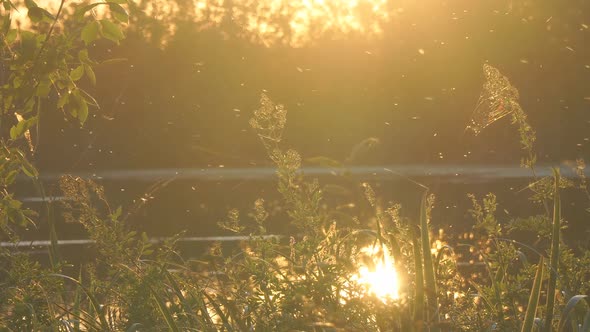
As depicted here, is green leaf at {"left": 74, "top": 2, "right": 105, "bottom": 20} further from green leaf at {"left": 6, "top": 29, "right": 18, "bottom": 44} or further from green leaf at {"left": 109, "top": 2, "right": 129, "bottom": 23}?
green leaf at {"left": 6, "top": 29, "right": 18, "bottom": 44}

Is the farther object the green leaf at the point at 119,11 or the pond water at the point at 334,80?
the pond water at the point at 334,80

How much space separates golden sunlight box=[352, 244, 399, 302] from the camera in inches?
99.6

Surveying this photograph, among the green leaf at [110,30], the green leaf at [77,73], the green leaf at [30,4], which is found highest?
the green leaf at [30,4]

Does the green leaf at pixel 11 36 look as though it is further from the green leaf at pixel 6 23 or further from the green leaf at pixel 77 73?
the green leaf at pixel 77 73

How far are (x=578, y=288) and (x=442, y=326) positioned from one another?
1.75ft

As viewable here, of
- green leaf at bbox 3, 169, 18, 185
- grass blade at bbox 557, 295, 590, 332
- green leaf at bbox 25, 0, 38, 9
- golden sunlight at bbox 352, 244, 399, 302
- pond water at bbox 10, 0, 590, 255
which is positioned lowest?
grass blade at bbox 557, 295, 590, 332

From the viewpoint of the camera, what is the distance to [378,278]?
2660mm

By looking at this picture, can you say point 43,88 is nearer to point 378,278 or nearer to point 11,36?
point 11,36

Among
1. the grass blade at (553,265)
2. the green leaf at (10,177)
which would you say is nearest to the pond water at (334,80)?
the green leaf at (10,177)

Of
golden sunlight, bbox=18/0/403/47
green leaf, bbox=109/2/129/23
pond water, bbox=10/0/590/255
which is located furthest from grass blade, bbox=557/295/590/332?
golden sunlight, bbox=18/0/403/47

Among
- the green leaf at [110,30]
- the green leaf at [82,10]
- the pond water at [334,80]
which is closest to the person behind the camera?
the green leaf at [82,10]

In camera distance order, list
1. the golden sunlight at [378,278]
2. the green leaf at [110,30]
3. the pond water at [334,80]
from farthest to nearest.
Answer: the pond water at [334,80] → the green leaf at [110,30] → the golden sunlight at [378,278]

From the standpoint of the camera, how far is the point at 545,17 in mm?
18281

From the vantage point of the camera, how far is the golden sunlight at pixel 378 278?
253 cm
